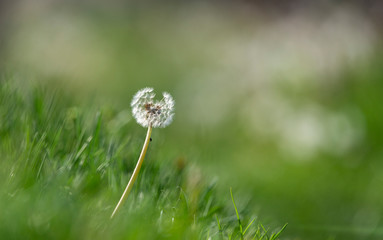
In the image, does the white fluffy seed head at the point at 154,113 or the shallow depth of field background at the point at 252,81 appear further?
the shallow depth of field background at the point at 252,81

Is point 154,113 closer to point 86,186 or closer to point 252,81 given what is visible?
point 86,186

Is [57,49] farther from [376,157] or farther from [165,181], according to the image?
[165,181]

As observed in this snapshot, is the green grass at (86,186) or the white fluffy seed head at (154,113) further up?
the white fluffy seed head at (154,113)

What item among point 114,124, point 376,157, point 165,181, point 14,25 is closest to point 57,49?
point 14,25

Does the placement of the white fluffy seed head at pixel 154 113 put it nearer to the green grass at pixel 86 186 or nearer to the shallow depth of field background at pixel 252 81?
the green grass at pixel 86 186

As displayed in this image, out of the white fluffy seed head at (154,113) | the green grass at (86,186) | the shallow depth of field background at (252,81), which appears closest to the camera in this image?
the green grass at (86,186)

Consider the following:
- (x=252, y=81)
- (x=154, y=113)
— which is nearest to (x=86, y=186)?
(x=154, y=113)

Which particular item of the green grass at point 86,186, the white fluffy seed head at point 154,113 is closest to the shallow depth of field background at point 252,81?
the green grass at point 86,186
